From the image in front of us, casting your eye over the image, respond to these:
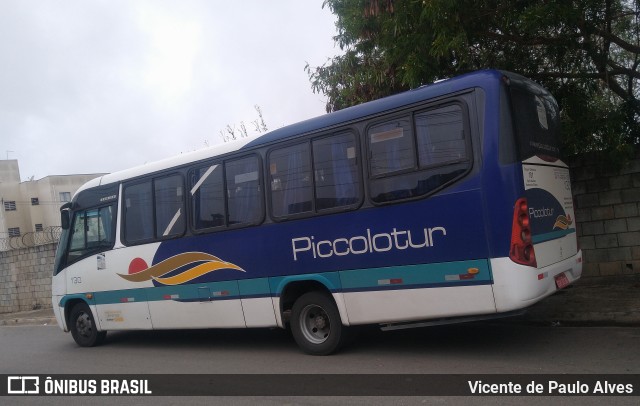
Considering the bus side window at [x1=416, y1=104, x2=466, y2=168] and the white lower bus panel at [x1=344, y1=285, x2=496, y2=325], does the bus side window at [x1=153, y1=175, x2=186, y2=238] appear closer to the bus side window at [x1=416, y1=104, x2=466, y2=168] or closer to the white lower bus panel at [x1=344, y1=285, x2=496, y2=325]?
the white lower bus panel at [x1=344, y1=285, x2=496, y2=325]

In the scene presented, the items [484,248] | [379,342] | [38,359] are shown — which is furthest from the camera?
[38,359]

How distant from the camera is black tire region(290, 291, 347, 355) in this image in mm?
7383

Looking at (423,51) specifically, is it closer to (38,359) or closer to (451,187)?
(451,187)

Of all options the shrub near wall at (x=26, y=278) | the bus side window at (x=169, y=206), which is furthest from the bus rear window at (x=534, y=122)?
the shrub near wall at (x=26, y=278)

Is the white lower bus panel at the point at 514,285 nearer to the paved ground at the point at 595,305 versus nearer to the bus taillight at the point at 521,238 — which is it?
the bus taillight at the point at 521,238

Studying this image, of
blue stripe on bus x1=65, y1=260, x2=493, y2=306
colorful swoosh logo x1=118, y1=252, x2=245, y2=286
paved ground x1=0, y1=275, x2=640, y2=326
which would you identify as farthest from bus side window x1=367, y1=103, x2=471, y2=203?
paved ground x1=0, y1=275, x2=640, y2=326

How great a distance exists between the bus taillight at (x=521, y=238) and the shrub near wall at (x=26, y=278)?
1630cm

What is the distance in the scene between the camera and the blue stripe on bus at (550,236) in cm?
622

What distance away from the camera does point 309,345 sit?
302 inches

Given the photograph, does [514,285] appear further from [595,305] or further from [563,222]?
[595,305]

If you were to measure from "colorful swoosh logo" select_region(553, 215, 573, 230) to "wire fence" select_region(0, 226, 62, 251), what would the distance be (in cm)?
1489

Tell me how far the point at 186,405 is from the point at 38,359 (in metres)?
4.96

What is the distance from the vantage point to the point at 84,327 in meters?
10.6

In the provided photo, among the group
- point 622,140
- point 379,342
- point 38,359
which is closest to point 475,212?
point 379,342
